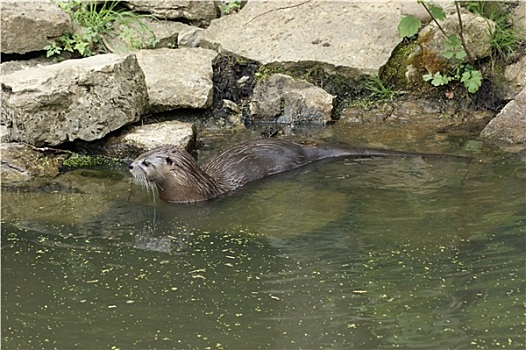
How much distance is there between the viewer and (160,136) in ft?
21.9

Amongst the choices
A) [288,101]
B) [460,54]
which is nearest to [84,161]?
[288,101]

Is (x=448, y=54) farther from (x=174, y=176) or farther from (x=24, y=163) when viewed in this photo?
(x=24, y=163)

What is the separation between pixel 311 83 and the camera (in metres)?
7.44

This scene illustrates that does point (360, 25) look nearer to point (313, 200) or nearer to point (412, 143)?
point (412, 143)

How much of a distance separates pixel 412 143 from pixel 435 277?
246 cm

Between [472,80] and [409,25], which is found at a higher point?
[409,25]

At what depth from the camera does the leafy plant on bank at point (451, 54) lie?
22.2ft

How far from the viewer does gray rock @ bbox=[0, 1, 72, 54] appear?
7.36m

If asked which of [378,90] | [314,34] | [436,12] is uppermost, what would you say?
[436,12]

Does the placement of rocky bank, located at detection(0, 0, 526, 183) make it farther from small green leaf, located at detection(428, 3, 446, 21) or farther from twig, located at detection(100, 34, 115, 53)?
small green leaf, located at detection(428, 3, 446, 21)

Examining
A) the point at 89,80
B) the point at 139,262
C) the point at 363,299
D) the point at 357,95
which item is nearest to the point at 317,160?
the point at 357,95

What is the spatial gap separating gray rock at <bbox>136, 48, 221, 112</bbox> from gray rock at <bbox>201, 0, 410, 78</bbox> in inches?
15.9

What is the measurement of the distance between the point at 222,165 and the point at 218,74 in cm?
159

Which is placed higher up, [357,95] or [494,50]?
[494,50]
